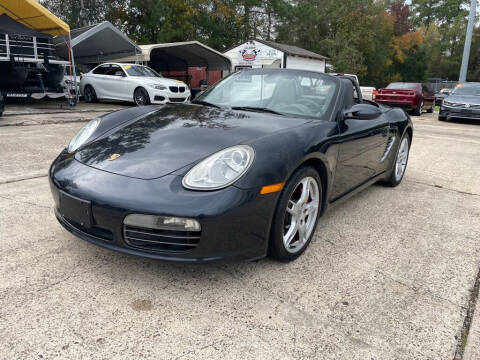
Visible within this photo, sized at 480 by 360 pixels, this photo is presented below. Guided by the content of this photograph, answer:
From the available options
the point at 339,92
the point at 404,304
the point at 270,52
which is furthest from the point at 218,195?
the point at 270,52

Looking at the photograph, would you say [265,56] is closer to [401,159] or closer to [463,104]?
[463,104]

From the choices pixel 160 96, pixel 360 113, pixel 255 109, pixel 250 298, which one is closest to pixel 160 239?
pixel 250 298

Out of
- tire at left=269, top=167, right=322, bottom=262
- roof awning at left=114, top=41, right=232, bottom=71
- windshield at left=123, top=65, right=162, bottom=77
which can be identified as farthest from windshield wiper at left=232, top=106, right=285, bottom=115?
roof awning at left=114, top=41, right=232, bottom=71

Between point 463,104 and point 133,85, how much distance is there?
34.8 feet

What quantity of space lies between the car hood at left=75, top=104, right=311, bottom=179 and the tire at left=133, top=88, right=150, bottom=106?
9360 millimetres

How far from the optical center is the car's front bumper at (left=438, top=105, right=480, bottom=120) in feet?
40.6

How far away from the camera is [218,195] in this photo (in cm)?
199

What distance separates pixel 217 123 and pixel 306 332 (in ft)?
4.83

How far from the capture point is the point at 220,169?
2.12 meters

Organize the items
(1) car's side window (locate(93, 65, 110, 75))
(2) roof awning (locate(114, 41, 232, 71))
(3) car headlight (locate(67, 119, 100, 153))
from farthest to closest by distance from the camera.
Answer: (2) roof awning (locate(114, 41, 232, 71))
(1) car's side window (locate(93, 65, 110, 75))
(3) car headlight (locate(67, 119, 100, 153))

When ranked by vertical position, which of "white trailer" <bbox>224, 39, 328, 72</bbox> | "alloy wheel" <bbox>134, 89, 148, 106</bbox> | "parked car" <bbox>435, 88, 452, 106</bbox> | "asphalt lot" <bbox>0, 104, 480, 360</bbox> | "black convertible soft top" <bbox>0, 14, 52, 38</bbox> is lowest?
"asphalt lot" <bbox>0, 104, 480, 360</bbox>

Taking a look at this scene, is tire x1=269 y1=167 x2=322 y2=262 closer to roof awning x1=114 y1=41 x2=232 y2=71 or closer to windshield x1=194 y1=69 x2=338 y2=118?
windshield x1=194 y1=69 x2=338 y2=118

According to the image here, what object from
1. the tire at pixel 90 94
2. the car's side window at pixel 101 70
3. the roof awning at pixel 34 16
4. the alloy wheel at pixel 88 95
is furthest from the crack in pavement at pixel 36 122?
the alloy wheel at pixel 88 95

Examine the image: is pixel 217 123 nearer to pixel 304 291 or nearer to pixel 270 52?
pixel 304 291
